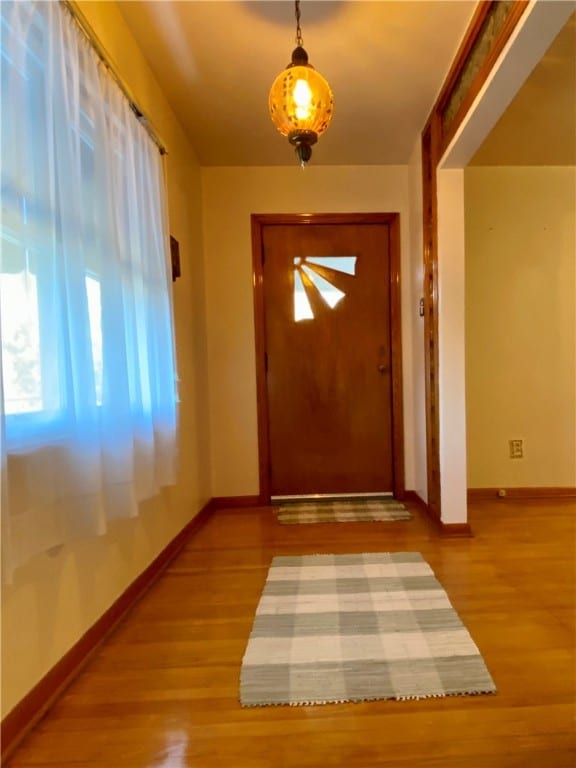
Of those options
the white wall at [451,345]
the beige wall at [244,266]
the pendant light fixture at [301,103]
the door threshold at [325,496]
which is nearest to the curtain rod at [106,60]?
the pendant light fixture at [301,103]

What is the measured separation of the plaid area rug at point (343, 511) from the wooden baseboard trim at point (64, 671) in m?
0.97

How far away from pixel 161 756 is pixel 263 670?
33 cm

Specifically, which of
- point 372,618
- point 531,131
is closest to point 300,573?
point 372,618

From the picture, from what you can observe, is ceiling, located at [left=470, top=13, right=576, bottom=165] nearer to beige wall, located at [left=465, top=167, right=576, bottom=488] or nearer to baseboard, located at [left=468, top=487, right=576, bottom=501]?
beige wall, located at [left=465, top=167, right=576, bottom=488]

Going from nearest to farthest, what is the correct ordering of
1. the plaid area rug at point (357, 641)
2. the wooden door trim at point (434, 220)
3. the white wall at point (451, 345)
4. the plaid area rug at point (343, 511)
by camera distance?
Result: the plaid area rug at point (357, 641), the wooden door trim at point (434, 220), the white wall at point (451, 345), the plaid area rug at point (343, 511)

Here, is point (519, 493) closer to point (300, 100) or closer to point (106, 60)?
point (300, 100)

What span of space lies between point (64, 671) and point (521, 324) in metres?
2.92

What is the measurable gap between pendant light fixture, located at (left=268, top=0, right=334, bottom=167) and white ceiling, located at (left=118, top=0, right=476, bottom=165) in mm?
425

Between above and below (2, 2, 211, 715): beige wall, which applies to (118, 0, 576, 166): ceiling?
above

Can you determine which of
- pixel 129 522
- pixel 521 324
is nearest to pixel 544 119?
pixel 521 324

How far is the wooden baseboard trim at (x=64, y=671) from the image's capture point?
927mm

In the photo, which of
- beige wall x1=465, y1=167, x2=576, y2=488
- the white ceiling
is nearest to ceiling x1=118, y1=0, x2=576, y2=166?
the white ceiling

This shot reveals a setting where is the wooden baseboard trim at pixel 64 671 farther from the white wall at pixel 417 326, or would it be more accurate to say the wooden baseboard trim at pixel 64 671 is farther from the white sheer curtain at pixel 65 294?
the white wall at pixel 417 326

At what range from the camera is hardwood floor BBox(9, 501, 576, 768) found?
0.90 meters
